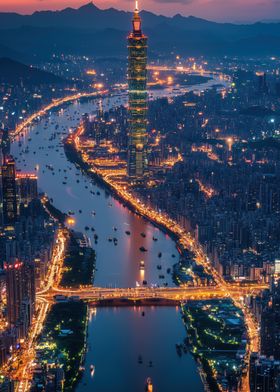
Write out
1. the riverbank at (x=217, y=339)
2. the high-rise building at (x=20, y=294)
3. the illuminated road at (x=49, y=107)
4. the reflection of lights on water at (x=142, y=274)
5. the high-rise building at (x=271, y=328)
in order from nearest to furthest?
1. the riverbank at (x=217, y=339)
2. the high-rise building at (x=271, y=328)
3. the high-rise building at (x=20, y=294)
4. the reflection of lights on water at (x=142, y=274)
5. the illuminated road at (x=49, y=107)

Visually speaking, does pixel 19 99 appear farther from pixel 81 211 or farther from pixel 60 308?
pixel 60 308

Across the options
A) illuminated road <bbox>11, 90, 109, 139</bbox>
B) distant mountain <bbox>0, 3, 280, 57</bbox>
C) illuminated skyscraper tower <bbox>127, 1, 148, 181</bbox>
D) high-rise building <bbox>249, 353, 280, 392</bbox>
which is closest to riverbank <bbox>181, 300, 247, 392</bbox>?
high-rise building <bbox>249, 353, 280, 392</bbox>

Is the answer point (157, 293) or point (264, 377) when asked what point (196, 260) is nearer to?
point (157, 293)

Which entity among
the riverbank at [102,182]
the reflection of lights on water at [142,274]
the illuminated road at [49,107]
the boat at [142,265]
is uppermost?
the illuminated road at [49,107]

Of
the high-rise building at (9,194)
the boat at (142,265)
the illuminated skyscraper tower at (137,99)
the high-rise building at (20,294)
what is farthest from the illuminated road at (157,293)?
the illuminated skyscraper tower at (137,99)

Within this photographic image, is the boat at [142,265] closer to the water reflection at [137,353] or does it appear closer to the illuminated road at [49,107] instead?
the water reflection at [137,353]

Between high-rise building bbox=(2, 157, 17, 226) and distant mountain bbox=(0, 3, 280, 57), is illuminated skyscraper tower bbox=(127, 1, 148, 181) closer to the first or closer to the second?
high-rise building bbox=(2, 157, 17, 226)

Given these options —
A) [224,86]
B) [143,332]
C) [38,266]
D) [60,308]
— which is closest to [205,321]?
[143,332]
